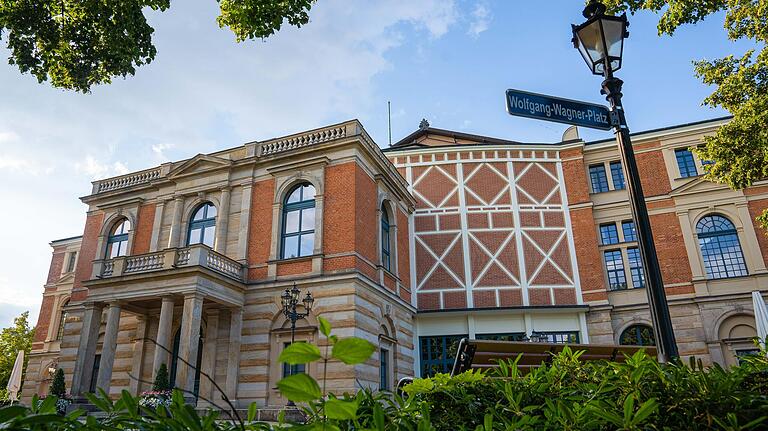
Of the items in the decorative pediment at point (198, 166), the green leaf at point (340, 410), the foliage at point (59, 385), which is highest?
the decorative pediment at point (198, 166)

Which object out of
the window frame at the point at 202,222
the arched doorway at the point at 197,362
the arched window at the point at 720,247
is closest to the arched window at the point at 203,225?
the window frame at the point at 202,222

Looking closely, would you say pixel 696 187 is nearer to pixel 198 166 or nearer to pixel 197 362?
pixel 198 166

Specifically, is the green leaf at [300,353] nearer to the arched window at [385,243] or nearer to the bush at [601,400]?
the bush at [601,400]

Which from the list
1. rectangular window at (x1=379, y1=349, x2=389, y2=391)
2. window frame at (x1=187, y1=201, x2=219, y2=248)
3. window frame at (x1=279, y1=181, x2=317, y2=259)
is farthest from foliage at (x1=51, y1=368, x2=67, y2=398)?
rectangular window at (x1=379, y1=349, x2=389, y2=391)

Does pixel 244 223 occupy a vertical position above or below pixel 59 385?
above

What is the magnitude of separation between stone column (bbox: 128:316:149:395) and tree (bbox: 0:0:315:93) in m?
11.0

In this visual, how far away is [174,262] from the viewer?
16.2 metres

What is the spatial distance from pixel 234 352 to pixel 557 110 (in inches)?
567

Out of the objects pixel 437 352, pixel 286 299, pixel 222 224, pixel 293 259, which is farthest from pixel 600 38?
pixel 437 352

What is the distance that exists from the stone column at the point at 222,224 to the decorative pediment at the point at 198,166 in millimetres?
1178

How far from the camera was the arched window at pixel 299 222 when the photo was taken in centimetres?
1744

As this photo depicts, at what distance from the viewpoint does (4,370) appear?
38.0 meters

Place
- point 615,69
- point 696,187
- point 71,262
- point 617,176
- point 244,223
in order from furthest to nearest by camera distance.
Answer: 1. point 71,262
2. point 617,176
3. point 696,187
4. point 244,223
5. point 615,69

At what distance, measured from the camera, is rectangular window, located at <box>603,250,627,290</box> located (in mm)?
21078
